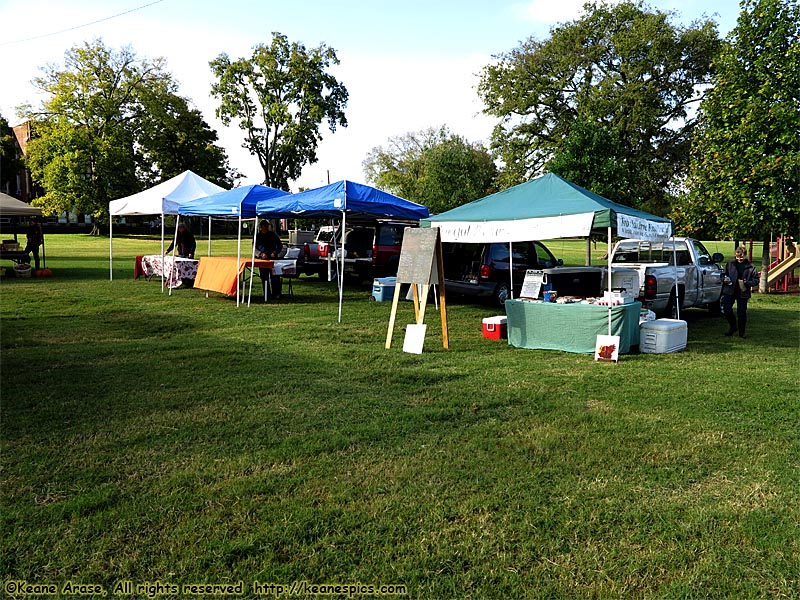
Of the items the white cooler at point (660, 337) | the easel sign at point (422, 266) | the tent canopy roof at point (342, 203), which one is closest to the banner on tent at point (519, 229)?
the easel sign at point (422, 266)

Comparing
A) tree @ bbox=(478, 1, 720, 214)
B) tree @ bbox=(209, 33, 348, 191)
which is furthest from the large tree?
tree @ bbox=(478, 1, 720, 214)

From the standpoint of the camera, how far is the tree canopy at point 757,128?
674 inches

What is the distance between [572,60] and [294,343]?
27.2 meters

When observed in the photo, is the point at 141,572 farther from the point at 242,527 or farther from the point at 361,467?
the point at 361,467

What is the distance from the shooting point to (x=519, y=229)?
9477mm

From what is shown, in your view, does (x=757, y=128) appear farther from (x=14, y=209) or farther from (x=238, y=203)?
(x=14, y=209)

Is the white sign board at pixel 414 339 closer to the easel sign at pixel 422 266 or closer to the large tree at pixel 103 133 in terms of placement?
the easel sign at pixel 422 266

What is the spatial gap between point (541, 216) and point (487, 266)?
4.37 m

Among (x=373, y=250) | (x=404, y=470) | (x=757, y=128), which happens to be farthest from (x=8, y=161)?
(x=404, y=470)

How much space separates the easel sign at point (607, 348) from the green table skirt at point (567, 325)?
1.22ft

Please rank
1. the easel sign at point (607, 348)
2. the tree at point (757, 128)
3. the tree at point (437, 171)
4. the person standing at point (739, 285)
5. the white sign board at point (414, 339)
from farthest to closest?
the tree at point (437, 171) < the tree at point (757, 128) < the person standing at point (739, 285) < the white sign board at point (414, 339) < the easel sign at point (607, 348)

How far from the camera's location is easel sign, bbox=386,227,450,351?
9.21 metres

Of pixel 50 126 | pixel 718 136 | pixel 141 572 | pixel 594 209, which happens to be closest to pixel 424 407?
pixel 141 572

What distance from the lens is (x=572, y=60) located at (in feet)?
103
